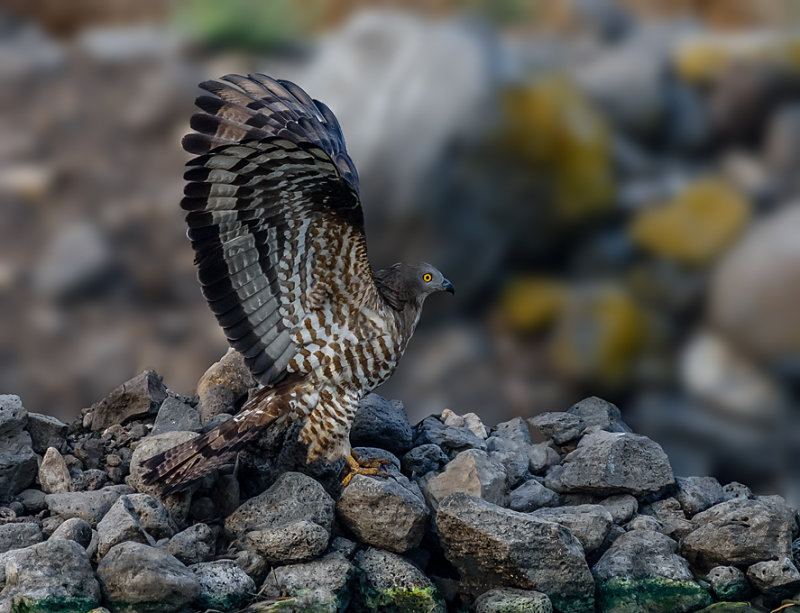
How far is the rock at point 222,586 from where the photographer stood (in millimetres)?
2168

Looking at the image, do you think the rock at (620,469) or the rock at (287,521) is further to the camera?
the rock at (620,469)

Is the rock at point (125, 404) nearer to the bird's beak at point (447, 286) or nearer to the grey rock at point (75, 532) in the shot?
the grey rock at point (75, 532)

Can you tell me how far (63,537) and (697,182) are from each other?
177 inches

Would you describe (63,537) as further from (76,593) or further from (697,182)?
(697,182)

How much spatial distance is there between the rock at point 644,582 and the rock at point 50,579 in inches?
46.7

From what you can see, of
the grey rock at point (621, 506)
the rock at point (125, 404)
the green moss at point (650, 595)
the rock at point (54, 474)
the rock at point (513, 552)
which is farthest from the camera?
the rock at point (125, 404)

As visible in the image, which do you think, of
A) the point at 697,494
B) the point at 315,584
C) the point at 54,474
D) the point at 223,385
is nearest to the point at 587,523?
the point at 697,494

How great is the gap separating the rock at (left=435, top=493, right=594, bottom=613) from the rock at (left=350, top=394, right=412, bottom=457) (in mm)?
471

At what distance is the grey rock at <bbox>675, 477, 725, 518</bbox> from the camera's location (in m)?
2.74

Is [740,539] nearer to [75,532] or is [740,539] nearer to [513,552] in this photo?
[513,552]

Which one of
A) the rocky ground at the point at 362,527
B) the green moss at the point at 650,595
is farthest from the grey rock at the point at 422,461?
the green moss at the point at 650,595

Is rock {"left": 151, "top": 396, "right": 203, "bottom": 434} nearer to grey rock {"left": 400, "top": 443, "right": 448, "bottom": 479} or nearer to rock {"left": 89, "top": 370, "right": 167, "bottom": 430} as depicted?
rock {"left": 89, "top": 370, "right": 167, "bottom": 430}

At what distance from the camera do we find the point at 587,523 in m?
2.51

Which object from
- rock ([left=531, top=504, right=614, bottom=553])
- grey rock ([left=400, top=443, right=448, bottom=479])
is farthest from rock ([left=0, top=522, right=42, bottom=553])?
rock ([left=531, top=504, right=614, bottom=553])
